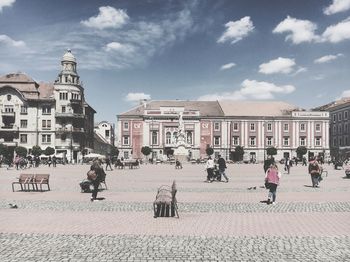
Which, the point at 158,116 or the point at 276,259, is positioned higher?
the point at 158,116

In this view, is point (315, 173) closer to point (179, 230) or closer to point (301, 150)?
point (179, 230)

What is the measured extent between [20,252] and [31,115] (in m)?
72.3

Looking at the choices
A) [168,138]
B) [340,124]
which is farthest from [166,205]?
[340,124]

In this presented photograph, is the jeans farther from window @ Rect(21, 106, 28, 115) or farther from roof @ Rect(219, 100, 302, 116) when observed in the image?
roof @ Rect(219, 100, 302, 116)

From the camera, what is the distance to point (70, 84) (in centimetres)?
7656

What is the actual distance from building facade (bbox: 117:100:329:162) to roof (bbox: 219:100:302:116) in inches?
34.8

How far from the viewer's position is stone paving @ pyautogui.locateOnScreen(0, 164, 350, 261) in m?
8.17

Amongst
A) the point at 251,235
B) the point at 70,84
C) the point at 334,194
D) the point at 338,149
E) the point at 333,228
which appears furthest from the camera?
the point at 338,149

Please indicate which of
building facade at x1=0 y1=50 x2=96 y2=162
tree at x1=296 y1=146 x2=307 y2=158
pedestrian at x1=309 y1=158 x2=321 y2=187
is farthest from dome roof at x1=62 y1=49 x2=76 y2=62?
pedestrian at x1=309 y1=158 x2=321 y2=187

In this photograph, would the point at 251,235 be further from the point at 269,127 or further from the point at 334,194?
the point at 269,127

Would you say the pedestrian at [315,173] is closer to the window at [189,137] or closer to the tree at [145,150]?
the tree at [145,150]

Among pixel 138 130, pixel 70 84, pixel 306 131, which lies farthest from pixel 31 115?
pixel 306 131

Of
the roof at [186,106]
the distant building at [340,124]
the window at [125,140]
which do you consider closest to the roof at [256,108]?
the roof at [186,106]

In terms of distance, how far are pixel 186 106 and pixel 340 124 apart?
106 feet
